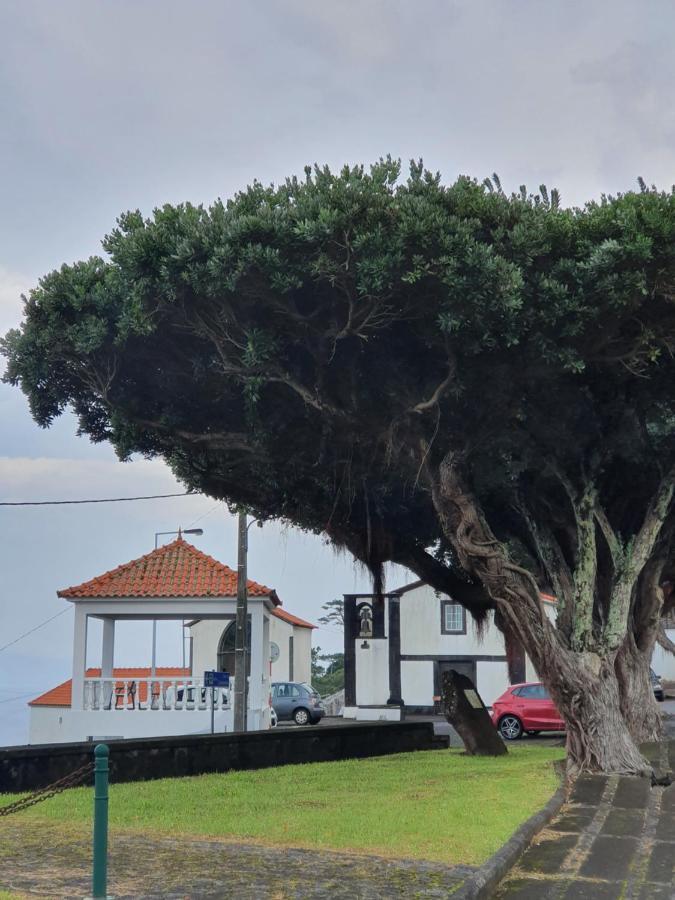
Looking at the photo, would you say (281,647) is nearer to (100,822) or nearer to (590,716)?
(590,716)

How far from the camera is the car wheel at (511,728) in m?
27.9

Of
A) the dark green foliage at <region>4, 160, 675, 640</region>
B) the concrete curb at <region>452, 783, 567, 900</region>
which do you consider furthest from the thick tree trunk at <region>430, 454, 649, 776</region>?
the concrete curb at <region>452, 783, 567, 900</region>

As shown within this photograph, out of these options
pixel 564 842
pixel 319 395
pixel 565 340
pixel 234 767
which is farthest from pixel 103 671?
pixel 564 842

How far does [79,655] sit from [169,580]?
288cm

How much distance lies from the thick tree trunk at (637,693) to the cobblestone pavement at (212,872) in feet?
36.0

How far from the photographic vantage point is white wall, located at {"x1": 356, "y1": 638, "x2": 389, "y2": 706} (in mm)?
42656

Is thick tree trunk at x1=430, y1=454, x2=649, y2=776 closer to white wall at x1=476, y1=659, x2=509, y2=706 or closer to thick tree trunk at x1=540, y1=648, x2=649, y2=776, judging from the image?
thick tree trunk at x1=540, y1=648, x2=649, y2=776

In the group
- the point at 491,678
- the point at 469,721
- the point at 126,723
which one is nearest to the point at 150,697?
the point at 126,723

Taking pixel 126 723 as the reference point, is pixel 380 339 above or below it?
above

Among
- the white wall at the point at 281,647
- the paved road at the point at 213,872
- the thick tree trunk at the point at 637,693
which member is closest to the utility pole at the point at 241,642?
the thick tree trunk at the point at 637,693

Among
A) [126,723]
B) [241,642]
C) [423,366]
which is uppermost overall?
[423,366]

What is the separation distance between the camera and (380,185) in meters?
12.7

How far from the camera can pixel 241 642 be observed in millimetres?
22797

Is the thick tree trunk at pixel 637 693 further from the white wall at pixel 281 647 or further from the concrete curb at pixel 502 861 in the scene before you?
the white wall at pixel 281 647
